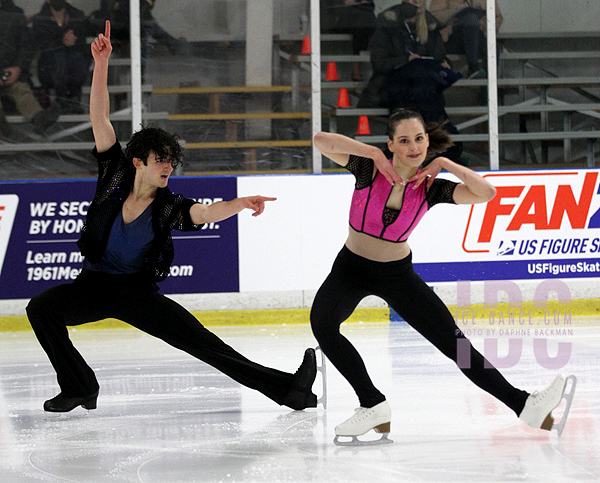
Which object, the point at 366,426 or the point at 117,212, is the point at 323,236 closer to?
the point at 117,212

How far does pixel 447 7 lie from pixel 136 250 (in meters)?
5.31

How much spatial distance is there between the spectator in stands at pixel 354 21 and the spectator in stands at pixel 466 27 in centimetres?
63

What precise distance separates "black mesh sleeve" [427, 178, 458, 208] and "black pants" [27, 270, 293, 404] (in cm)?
103

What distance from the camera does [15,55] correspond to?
23.9 feet

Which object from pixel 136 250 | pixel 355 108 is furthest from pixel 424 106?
pixel 136 250

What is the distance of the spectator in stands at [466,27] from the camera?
7.47 meters

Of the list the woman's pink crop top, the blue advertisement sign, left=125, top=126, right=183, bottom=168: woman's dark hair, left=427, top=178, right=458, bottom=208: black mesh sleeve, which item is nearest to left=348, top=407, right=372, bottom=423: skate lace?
the woman's pink crop top

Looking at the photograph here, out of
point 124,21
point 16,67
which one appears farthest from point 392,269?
point 16,67

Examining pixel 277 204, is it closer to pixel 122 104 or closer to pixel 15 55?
pixel 122 104

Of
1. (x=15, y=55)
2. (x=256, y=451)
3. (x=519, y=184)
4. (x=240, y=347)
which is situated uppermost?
(x=15, y=55)

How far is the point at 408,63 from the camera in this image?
752 centimetres

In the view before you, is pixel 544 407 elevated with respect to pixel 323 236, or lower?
elevated

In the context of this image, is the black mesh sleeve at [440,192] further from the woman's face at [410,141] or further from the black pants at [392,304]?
the black pants at [392,304]

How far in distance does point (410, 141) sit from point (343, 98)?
15.5ft
